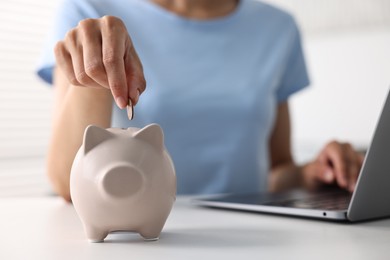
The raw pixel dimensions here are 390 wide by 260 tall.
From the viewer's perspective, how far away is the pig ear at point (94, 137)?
1.63 ft

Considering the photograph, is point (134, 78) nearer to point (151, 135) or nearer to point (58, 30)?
point (151, 135)

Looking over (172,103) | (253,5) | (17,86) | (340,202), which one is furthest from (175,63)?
(17,86)

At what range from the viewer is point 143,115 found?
1030 millimetres

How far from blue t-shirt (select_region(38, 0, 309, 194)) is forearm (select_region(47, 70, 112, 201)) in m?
0.14

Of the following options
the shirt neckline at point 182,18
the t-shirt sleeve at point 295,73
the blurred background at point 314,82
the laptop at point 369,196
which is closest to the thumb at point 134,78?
the laptop at point 369,196

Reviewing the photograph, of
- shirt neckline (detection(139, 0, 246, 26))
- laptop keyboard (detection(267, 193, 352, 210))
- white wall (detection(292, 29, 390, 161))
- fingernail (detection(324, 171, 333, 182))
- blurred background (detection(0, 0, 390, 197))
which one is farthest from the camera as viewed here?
white wall (detection(292, 29, 390, 161))

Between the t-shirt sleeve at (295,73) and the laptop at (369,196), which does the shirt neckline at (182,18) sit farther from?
the laptop at (369,196)

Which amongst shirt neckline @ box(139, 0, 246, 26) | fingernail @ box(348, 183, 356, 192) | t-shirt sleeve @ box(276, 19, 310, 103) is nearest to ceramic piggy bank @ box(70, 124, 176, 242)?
fingernail @ box(348, 183, 356, 192)

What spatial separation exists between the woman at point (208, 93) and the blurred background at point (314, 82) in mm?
1033

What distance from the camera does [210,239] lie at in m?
0.52

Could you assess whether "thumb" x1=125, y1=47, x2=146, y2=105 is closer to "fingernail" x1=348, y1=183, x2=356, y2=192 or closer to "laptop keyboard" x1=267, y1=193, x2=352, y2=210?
"laptop keyboard" x1=267, y1=193, x2=352, y2=210

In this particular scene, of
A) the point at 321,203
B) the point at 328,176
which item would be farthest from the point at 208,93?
the point at 321,203

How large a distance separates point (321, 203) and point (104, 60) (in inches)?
14.0

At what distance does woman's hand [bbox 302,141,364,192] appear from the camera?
93cm
